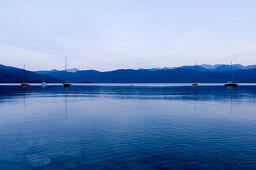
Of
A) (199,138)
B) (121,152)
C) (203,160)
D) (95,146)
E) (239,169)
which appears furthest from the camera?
(199,138)

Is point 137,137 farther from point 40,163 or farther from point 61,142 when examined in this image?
point 40,163

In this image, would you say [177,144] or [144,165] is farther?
[177,144]

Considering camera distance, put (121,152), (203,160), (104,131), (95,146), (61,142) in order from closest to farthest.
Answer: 1. (203,160)
2. (121,152)
3. (95,146)
4. (61,142)
5. (104,131)

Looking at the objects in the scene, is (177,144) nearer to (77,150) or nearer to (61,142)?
(77,150)

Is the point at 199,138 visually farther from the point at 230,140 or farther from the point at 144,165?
the point at 144,165

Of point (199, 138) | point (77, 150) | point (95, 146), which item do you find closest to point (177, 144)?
point (199, 138)

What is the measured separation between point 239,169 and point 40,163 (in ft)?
45.7

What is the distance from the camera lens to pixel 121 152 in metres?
16.0

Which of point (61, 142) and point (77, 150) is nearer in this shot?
point (77, 150)

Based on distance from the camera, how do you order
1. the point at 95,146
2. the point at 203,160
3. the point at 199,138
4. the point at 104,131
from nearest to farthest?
the point at 203,160 < the point at 95,146 < the point at 199,138 < the point at 104,131

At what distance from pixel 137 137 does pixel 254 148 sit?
1078 cm

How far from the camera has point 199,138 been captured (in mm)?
19969

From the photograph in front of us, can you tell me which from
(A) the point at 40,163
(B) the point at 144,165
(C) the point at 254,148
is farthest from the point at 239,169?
(A) the point at 40,163

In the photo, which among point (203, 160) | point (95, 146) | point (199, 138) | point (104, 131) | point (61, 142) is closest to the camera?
point (203, 160)
